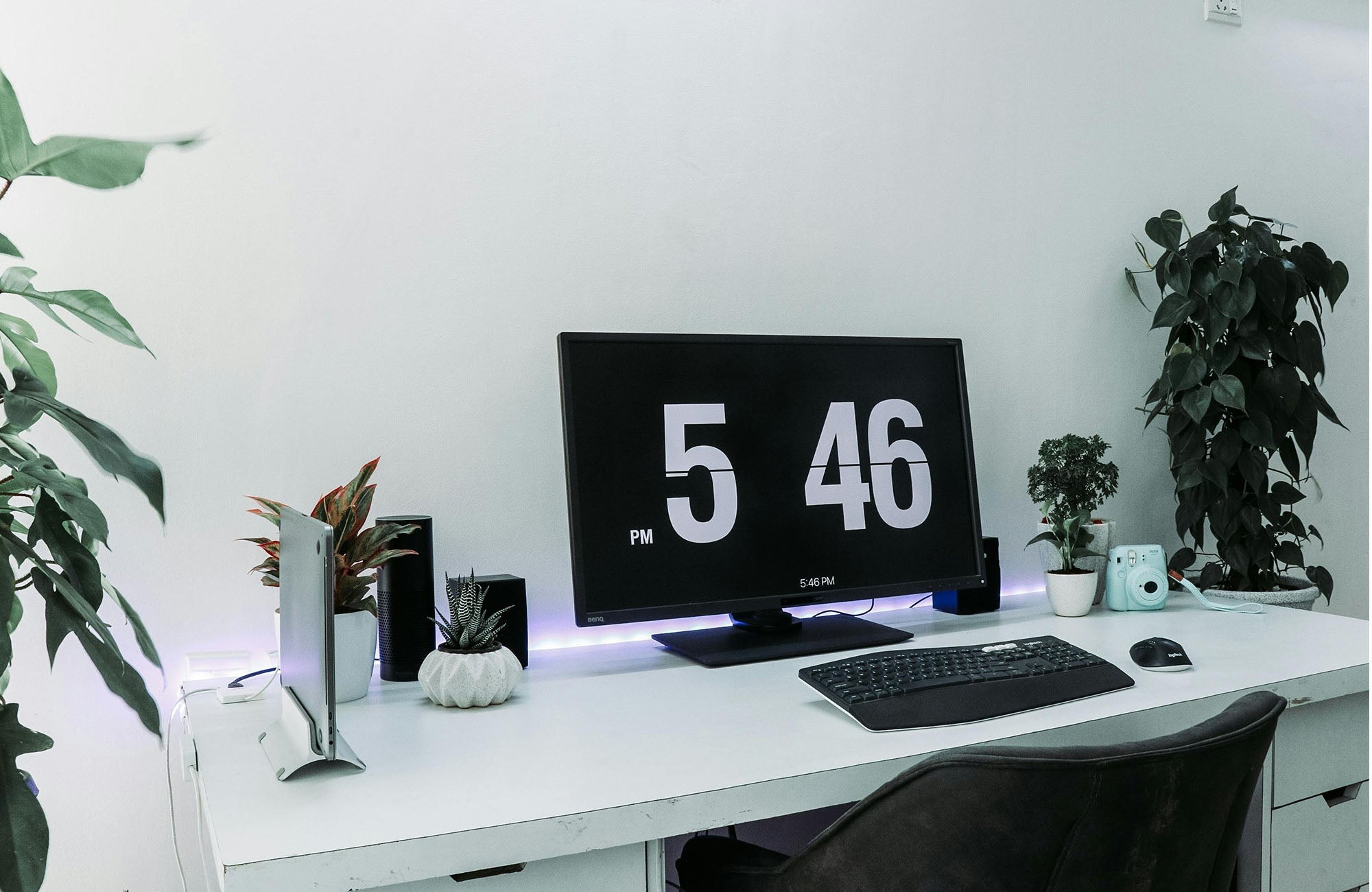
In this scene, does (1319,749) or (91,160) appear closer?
(91,160)

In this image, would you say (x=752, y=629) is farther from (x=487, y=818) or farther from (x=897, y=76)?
(x=897, y=76)

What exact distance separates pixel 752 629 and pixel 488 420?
60cm

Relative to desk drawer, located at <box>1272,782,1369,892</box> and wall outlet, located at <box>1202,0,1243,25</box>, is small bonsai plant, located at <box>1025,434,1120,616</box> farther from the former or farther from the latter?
wall outlet, located at <box>1202,0,1243,25</box>

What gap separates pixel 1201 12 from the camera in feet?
8.07

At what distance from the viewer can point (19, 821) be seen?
0.86 meters

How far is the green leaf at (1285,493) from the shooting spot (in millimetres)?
2232

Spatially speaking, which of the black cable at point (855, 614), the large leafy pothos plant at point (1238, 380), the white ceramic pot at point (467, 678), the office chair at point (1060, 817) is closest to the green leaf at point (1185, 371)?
the large leafy pothos plant at point (1238, 380)

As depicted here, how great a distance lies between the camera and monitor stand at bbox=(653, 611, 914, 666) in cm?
158

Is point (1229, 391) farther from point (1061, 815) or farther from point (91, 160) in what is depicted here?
point (91, 160)

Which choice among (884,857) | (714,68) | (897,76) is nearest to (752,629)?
(884,857)

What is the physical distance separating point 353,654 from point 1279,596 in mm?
1966

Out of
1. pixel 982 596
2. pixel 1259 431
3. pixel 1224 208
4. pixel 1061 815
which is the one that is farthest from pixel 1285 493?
pixel 1061 815

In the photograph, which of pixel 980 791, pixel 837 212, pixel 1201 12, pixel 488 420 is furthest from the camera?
pixel 1201 12

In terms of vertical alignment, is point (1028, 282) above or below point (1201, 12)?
below
